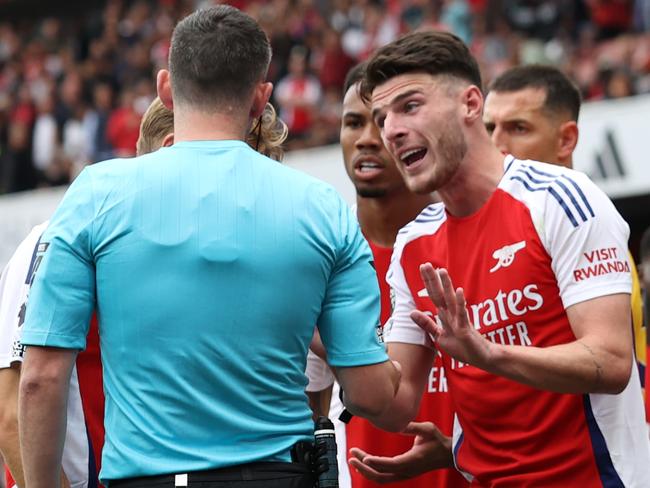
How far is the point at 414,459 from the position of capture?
446cm

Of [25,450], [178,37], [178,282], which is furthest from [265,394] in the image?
[178,37]

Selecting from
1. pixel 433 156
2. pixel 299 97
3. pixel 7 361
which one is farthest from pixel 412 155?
pixel 299 97

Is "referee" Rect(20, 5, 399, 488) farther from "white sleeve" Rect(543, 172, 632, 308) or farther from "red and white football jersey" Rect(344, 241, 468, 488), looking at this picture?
"red and white football jersey" Rect(344, 241, 468, 488)

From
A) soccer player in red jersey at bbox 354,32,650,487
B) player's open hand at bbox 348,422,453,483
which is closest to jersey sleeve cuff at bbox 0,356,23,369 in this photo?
soccer player in red jersey at bbox 354,32,650,487

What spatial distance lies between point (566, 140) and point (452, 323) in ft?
7.38

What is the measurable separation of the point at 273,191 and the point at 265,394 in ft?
1.79

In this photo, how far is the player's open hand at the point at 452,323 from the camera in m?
3.63

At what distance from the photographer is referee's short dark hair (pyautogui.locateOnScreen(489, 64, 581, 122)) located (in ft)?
18.8

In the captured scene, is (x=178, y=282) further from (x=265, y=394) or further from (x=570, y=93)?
(x=570, y=93)

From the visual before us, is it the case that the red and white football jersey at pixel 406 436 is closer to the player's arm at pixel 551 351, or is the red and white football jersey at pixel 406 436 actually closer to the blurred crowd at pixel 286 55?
the player's arm at pixel 551 351

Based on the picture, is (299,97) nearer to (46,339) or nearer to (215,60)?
(215,60)

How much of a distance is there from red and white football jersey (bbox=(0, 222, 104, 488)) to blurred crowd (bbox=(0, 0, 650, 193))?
9.14 metres

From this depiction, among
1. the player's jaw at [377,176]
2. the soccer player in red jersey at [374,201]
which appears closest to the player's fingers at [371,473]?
the soccer player in red jersey at [374,201]

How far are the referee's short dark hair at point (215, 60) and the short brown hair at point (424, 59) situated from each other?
109 cm
